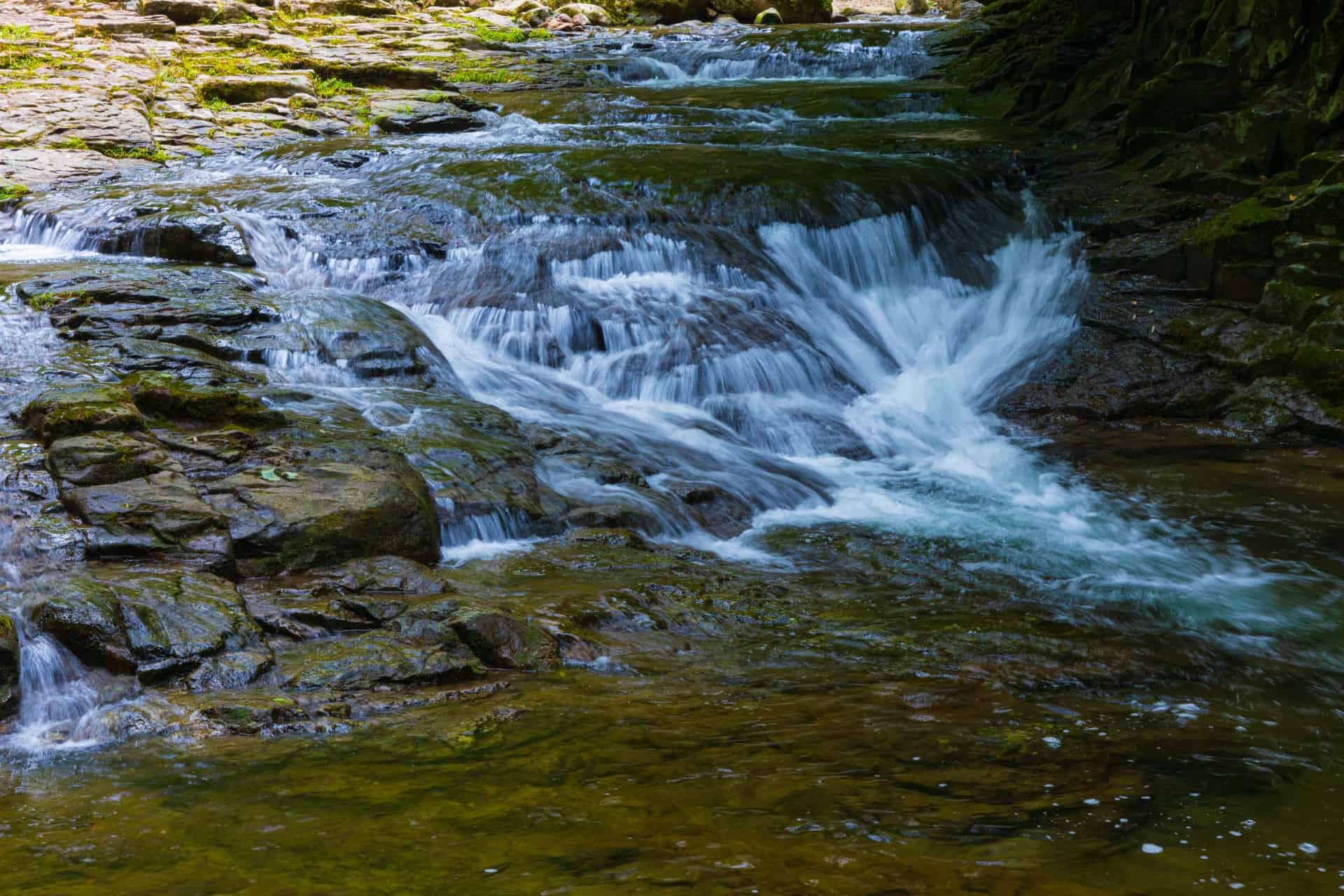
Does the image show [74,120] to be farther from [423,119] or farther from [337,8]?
[337,8]

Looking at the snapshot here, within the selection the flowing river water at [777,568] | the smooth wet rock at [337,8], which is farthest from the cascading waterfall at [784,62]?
the smooth wet rock at [337,8]

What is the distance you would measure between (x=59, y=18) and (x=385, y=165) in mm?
11365

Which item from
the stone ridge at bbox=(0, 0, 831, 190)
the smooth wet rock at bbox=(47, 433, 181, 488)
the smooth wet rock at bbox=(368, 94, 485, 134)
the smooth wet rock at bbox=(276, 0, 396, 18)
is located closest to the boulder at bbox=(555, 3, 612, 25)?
the stone ridge at bbox=(0, 0, 831, 190)

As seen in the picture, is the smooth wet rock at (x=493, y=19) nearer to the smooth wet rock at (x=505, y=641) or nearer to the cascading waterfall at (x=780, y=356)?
the cascading waterfall at (x=780, y=356)

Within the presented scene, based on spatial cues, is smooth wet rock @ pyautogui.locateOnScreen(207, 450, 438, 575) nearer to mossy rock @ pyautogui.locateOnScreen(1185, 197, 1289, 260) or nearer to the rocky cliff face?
the rocky cliff face

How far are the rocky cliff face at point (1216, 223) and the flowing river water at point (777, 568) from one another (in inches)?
20.8

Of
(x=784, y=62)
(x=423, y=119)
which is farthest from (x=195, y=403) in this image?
(x=784, y=62)

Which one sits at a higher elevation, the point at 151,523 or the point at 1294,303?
the point at 1294,303

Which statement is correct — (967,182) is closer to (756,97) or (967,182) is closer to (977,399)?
(977,399)

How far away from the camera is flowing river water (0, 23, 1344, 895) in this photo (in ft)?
10.2

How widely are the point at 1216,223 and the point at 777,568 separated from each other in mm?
7261

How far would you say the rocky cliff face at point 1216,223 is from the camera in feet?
32.2

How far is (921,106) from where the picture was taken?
57.6ft

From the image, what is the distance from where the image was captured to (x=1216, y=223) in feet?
35.9
